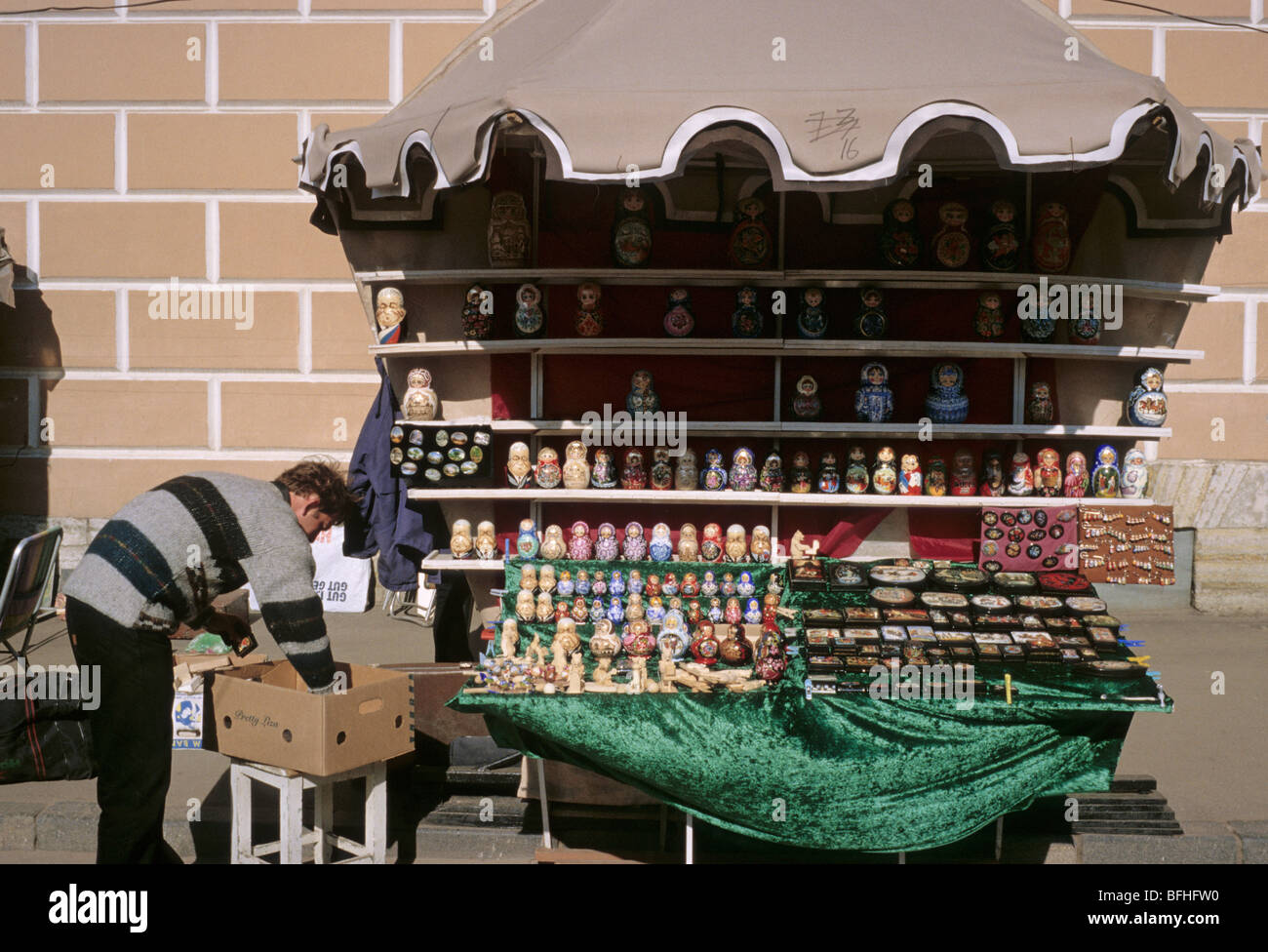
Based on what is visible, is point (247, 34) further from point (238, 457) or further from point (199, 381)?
point (238, 457)

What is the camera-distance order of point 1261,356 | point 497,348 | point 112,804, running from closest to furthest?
point 112,804 < point 497,348 < point 1261,356

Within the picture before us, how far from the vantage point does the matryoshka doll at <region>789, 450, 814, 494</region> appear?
4.52m

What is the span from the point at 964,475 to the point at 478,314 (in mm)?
2164

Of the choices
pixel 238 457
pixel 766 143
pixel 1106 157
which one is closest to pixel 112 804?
pixel 766 143

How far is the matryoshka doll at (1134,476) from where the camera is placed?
4.50m

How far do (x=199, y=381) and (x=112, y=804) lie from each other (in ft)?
14.9

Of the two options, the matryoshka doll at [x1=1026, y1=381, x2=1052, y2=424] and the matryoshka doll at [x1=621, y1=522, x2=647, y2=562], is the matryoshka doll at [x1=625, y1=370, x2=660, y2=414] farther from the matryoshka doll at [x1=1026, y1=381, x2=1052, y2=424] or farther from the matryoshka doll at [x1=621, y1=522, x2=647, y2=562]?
the matryoshka doll at [x1=1026, y1=381, x2=1052, y2=424]

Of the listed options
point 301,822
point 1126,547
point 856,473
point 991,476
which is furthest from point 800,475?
point 301,822

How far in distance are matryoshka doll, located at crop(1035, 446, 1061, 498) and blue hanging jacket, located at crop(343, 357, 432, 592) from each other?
270 centimetres

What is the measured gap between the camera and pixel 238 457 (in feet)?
23.9

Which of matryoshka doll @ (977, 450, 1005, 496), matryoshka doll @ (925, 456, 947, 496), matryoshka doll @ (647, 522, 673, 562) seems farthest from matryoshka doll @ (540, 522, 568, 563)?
matryoshka doll @ (977, 450, 1005, 496)

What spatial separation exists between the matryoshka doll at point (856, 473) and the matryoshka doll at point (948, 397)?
0.34 m

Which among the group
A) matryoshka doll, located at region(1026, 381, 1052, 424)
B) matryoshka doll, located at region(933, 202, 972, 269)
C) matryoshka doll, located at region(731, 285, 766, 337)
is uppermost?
matryoshka doll, located at region(933, 202, 972, 269)
